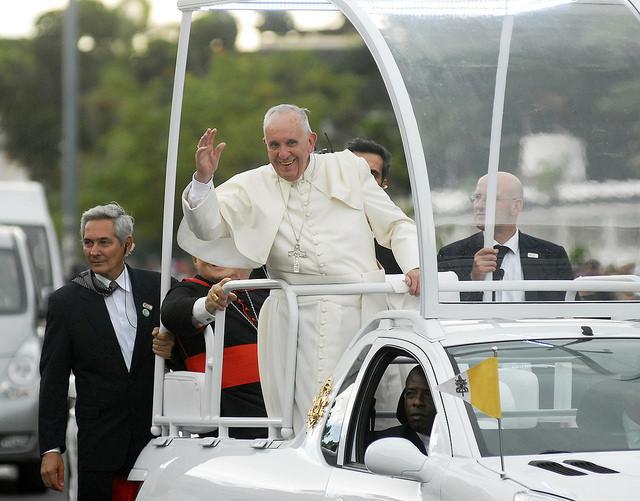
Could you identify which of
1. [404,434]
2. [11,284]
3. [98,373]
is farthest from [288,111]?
[11,284]

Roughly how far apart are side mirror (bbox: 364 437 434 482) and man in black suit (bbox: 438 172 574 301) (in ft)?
4.59

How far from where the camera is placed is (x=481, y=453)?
5.54 meters

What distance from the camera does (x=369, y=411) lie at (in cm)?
642

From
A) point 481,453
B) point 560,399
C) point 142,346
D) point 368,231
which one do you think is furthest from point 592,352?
point 142,346

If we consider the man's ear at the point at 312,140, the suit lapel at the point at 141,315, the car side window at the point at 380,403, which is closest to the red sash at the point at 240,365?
the suit lapel at the point at 141,315

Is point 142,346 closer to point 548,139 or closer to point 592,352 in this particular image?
point 548,139

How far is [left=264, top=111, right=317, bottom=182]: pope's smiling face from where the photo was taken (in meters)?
7.75

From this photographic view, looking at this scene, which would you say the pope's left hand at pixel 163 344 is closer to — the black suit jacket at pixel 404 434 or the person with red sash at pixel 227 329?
the person with red sash at pixel 227 329

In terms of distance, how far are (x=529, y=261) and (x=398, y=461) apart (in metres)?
1.86

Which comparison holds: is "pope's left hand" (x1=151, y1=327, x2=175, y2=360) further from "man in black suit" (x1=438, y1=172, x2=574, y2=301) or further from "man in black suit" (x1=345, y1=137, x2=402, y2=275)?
"man in black suit" (x1=438, y1=172, x2=574, y2=301)

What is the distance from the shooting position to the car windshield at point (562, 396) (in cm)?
570

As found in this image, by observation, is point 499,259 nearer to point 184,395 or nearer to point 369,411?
point 369,411

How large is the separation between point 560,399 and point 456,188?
1.42 meters

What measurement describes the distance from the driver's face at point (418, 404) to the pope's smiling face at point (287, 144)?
1799 millimetres
